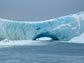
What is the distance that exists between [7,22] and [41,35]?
1.46m

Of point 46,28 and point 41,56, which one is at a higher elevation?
point 46,28

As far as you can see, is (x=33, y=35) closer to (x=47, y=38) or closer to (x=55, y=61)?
(x=47, y=38)

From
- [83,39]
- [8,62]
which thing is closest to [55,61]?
[8,62]

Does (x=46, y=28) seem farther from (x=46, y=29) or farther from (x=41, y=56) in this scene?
(x=41, y=56)

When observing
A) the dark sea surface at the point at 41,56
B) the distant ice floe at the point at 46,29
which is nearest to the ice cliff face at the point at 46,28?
the distant ice floe at the point at 46,29

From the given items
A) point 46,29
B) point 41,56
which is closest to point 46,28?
point 46,29

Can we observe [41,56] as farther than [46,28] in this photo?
No

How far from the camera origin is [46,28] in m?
11.8

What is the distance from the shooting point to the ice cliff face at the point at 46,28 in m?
11.4

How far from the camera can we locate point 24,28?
38.2ft

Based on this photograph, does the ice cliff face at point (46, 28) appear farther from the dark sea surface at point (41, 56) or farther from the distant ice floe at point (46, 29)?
the dark sea surface at point (41, 56)

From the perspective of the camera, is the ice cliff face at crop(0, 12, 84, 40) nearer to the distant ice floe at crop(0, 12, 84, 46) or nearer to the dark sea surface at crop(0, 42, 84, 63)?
the distant ice floe at crop(0, 12, 84, 46)

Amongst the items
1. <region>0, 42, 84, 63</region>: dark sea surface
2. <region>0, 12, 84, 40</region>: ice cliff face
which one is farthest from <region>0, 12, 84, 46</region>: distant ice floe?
<region>0, 42, 84, 63</region>: dark sea surface

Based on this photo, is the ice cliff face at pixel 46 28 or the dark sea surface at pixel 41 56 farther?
the ice cliff face at pixel 46 28
